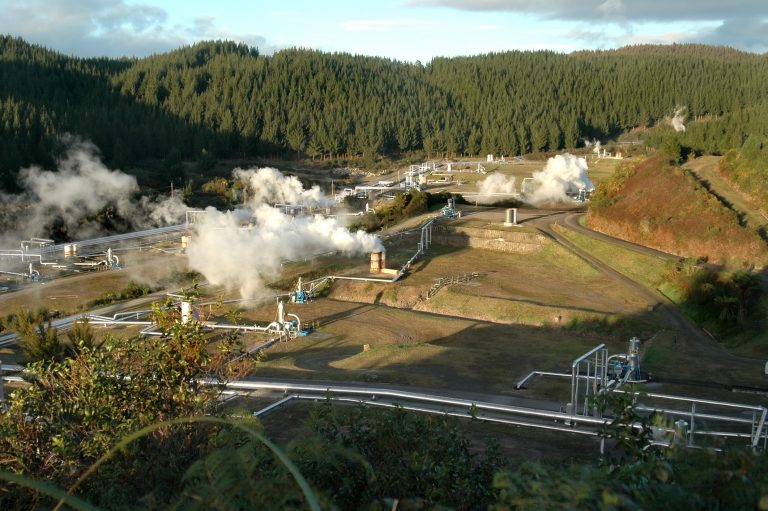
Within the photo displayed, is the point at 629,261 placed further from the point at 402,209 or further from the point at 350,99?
the point at 350,99

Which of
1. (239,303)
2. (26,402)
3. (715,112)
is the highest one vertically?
(715,112)

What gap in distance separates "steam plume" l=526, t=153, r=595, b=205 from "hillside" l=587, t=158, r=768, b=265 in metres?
12.1

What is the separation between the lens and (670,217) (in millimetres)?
41781

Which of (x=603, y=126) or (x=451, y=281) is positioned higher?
(x=603, y=126)

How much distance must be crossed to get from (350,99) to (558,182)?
201 ft

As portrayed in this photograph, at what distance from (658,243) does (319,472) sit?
37.6 meters

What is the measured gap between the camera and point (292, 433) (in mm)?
14914

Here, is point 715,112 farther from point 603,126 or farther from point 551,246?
point 551,246

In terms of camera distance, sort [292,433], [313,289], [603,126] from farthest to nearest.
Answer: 1. [603,126]
2. [313,289]
3. [292,433]

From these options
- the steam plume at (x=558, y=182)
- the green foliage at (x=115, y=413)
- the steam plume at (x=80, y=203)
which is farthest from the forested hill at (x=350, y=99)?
the green foliage at (x=115, y=413)

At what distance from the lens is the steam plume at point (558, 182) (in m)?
63.5

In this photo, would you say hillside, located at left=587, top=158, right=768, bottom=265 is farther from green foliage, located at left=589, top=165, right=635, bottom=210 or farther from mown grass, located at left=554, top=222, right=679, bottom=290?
mown grass, located at left=554, top=222, right=679, bottom=290

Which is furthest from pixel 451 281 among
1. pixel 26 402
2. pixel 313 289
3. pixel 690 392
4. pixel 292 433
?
pixel 26 402

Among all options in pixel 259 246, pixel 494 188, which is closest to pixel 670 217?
pixel 259 246
